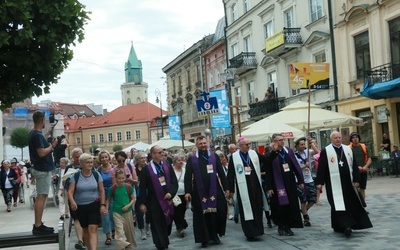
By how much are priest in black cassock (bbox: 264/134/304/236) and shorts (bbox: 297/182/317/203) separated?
47cm

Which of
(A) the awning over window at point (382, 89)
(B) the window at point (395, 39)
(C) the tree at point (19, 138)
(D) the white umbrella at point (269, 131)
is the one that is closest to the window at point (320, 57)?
(A) the awning over window at point (382, 89)

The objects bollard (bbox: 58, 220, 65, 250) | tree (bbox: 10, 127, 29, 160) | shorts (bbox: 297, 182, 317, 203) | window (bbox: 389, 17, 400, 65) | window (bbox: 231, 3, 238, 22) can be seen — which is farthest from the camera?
tree (bbox: 10, 127, 29, 160)

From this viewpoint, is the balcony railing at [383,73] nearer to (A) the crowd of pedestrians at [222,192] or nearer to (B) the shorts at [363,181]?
(B) the shorts at [363,181]

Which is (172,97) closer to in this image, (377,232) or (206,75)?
(206,75)

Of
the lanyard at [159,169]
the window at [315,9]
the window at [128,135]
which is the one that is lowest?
the lanyard at [159,169]

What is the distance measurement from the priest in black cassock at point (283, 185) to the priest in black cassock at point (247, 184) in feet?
0.76

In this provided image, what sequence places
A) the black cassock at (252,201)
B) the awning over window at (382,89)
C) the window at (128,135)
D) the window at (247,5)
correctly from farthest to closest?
the window at (128,135) < the window at (247,5) < the awning over window at (382,89) < the black cassock at (252,201)

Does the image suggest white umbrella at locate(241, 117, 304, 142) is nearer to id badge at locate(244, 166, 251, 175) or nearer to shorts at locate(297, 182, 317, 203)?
shorts at locate(297, 182, 317, 203)

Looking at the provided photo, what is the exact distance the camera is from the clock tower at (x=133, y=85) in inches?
5522

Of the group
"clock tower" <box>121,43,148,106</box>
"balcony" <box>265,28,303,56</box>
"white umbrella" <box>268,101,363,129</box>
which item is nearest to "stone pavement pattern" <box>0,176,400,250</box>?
"white umbrella" <box>268,101,363,129</box>

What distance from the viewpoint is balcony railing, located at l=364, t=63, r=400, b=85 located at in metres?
A: 22.4

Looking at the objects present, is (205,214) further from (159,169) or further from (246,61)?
(246,61)

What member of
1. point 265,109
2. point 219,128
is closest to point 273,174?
point 219,128

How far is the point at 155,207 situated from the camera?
9.92 meters
